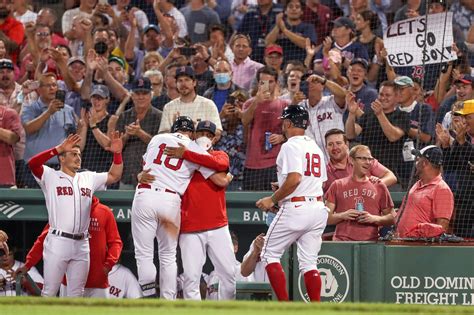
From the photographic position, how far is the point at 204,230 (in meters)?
11.5

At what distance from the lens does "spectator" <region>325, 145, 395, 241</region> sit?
37.7 ft

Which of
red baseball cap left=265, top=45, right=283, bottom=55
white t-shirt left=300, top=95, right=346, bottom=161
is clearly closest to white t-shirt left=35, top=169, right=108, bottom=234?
white t-shirt left=300, top=95, right=346, bottom=161

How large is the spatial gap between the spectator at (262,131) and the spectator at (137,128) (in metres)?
1.15

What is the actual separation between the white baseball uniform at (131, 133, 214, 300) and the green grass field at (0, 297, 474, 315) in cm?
202

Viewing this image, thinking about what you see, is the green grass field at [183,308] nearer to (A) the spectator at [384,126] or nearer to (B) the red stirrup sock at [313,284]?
(B) the red stirrup sock at [313,284]

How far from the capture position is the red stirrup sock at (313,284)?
10.5 m

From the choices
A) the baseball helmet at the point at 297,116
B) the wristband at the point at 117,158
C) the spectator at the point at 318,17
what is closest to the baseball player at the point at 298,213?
the baseball helmet at the point at 297,116

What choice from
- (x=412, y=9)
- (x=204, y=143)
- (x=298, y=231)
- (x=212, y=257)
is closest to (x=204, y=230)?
(x=212, y=257)

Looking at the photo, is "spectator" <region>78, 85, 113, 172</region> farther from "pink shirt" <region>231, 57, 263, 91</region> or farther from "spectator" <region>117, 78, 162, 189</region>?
"pink shirt" <region>231, 57, 263, 91</region>

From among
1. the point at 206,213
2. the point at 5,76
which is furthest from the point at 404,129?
the point at 5,76

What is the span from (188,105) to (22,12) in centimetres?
511

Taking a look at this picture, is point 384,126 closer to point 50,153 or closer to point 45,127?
point 50,153

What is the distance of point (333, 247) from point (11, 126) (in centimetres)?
442

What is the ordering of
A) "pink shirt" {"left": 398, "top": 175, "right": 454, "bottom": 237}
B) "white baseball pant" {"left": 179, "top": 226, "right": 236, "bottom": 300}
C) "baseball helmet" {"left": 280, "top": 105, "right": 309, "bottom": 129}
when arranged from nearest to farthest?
"baseball helmet" {"left": 280, "top": 105, "right": 309, "bottom": 129}
"pink shirt" {"left": 398, "top": 175, "right": 454, "bottom": 237}
"white baseball pant" {"left": 179, "top": 226, "right": 236, "bottom": 300}
